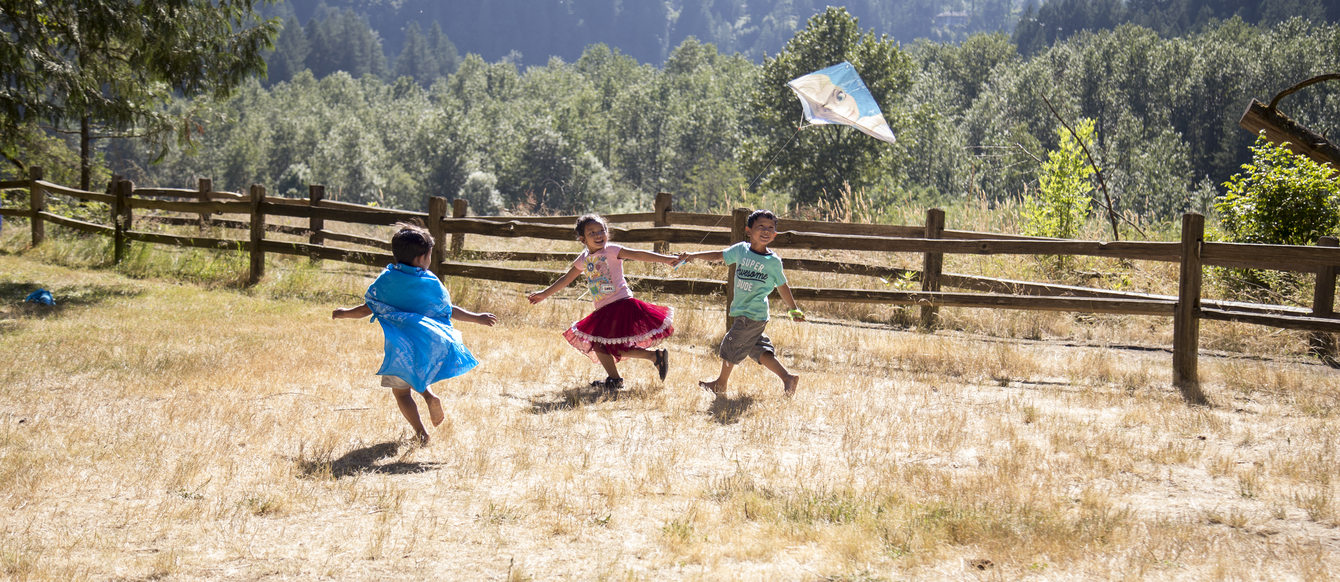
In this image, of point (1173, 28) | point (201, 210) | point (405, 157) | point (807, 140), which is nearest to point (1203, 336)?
point (201, 210)

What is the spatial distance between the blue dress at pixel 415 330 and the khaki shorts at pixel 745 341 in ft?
6.75

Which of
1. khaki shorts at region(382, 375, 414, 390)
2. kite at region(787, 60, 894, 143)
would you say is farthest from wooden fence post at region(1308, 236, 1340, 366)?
khaki shorts at region(382, 375, 414, 390)

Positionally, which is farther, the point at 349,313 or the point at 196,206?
the point at 196,206

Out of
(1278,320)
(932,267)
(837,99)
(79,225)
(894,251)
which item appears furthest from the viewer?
(79,225)

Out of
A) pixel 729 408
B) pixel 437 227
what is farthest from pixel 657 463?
pixel 437 227

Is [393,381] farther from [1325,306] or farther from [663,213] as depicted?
[663,213]

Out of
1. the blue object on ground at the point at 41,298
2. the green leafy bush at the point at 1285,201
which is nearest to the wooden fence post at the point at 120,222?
the blue object on ground at the point at 41,298

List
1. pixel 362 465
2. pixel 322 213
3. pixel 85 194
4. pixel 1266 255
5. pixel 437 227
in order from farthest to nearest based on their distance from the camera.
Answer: pixel 85 194 → pixel 322 213 → pixel 437 227 → pixel 1266 255 → pixel 362 465

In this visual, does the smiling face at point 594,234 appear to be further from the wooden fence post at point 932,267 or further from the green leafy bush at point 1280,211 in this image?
the green leafy bush at point 1280,211

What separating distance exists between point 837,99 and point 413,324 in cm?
882

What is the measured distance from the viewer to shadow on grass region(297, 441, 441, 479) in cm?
514

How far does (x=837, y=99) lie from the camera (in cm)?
1307

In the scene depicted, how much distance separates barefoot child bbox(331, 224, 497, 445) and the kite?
7924 mm

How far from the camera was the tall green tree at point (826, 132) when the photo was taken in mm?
38406
